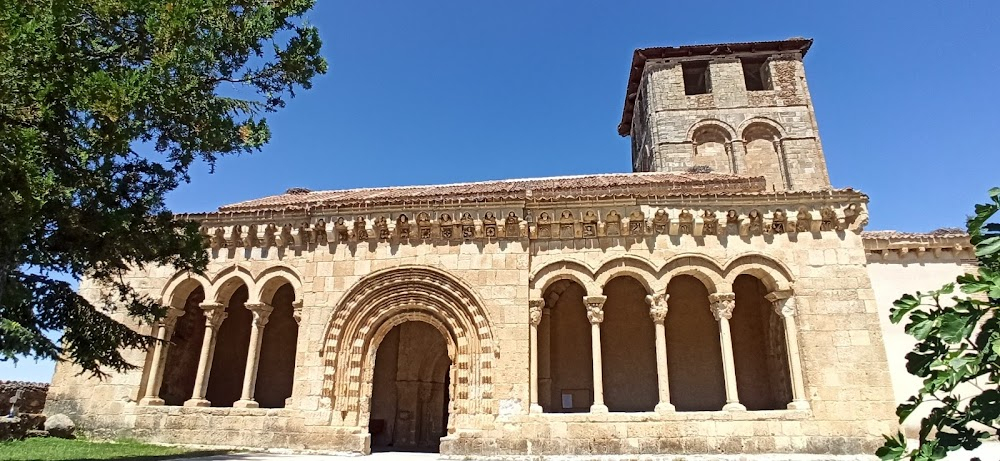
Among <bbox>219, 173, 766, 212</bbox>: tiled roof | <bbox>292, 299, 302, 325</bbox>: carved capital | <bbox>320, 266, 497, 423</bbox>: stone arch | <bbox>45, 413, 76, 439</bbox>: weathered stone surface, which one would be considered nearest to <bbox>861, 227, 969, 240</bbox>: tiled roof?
<bbox>219, 173, 766, 212</bbox>: tiled roof

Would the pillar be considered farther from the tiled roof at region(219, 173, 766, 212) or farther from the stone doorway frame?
the stone doorway frame

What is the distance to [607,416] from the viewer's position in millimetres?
11438

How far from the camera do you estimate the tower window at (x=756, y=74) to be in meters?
26.8

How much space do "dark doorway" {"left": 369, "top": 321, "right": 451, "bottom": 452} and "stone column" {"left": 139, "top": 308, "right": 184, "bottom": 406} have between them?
478cm

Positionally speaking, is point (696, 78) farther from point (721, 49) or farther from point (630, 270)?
point (630, 270)

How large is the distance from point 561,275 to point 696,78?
19657 millimetres

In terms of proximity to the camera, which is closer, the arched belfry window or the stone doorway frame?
the stone doorway frame

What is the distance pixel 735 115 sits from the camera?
25.6 m

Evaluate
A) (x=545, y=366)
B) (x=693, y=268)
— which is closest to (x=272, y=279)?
(x=545, y=366)

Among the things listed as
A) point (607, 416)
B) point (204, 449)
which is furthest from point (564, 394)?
point (204, 449)

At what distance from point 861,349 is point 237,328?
1495 centimetres

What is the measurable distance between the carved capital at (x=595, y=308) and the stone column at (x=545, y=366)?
2101 millimetres

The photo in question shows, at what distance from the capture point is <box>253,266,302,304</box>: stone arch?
13.3 meters

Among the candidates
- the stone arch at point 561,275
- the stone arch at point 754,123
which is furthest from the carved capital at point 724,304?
the stone arch at point 754,123
